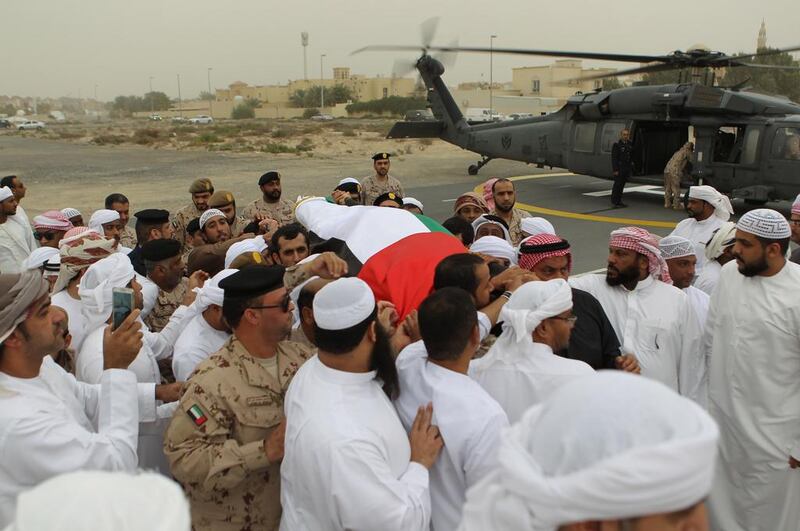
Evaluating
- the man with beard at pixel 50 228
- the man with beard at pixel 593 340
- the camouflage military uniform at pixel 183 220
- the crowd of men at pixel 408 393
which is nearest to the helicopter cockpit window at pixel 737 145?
the crowd of men at pixel 408 393

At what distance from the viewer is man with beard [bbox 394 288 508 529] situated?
2.46 meters

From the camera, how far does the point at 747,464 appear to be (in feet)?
12.7

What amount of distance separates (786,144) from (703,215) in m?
8.60

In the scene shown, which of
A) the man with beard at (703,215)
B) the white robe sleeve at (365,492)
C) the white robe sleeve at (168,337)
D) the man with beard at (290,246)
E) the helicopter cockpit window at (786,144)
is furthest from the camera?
the helicopter cockpit window at (786,144)

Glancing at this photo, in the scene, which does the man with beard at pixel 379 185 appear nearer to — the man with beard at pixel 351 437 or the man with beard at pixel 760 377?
the man with beard at pixel 760 377

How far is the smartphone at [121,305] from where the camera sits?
292 centimetres

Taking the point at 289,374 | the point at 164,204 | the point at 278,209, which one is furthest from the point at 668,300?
A: the point at 164,204

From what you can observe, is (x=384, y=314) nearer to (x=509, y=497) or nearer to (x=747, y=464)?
(x=509, y=497)

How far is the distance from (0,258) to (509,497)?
6.84m

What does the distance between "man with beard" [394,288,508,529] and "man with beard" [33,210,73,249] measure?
476 cm

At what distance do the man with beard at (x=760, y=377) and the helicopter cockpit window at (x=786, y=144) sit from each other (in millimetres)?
10790

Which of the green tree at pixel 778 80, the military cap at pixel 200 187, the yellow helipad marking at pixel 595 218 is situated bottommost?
the yellow helipad marking at pixel 595 218

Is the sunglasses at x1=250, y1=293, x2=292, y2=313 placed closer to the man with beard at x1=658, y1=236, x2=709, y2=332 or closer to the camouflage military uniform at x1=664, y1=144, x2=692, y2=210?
the man with beard at x1=658, y1=236, x2=709, y2=332

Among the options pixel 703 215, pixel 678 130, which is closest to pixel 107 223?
pixel 703 215
